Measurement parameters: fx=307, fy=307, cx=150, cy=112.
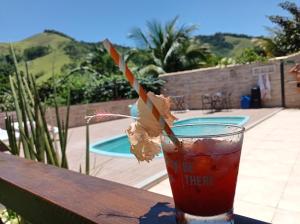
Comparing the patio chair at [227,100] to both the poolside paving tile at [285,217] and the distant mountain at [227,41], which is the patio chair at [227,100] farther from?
the distant mountain at [227,41]

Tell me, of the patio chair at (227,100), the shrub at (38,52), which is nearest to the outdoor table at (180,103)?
the patio chair at (227,100)

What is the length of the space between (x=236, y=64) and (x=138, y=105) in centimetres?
1154

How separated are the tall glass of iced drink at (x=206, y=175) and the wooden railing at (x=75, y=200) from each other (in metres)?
0.04

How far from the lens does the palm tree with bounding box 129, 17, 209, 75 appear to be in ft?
53.5

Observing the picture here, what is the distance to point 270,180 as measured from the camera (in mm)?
3334

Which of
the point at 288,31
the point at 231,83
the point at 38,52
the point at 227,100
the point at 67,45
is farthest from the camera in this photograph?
the point at 38,52

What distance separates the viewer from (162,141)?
586 millimetres

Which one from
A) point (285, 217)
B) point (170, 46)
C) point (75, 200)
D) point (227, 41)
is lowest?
point (285, 217)

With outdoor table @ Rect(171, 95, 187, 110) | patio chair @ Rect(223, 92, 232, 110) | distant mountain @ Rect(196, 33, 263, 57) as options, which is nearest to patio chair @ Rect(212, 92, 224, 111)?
patio chair @ Rect(223, 92, 232, 110)

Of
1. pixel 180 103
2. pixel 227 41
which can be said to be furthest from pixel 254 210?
pixel 227 41

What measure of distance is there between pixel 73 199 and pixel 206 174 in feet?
1.10

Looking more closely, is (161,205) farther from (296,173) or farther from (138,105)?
(296,173)

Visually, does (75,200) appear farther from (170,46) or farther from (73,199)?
(170,46)

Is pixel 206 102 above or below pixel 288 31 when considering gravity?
below
